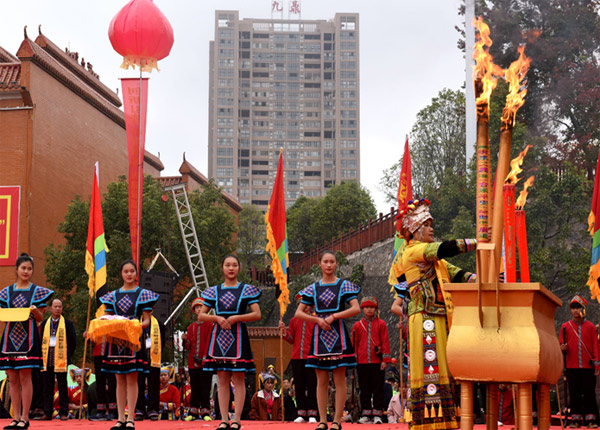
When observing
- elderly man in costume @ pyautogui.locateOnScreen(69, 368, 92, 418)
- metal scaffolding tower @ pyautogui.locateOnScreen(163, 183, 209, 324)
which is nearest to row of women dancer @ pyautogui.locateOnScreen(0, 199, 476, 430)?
elderly man in costume @ pyautogui.locateOnScreen(69, 368, 92, 418)

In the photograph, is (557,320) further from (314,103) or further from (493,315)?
(314,103)

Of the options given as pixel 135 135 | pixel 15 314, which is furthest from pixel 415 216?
pixel 135 135

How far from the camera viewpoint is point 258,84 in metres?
108

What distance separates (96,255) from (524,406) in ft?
29.6

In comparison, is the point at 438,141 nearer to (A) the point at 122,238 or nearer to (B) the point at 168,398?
(A) the point at 122,238

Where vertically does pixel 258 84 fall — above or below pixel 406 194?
above

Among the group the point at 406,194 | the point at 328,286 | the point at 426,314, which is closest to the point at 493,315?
the point at 426,314

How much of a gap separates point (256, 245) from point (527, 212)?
3246cm

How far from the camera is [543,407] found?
18.0 ft

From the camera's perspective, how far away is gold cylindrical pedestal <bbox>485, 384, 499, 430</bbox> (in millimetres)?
5410

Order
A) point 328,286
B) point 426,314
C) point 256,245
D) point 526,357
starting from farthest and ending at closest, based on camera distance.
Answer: point 256,245 → point 328,286 → point 426,314 → point 526,357

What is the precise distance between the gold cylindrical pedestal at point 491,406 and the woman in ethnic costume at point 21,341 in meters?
4.77

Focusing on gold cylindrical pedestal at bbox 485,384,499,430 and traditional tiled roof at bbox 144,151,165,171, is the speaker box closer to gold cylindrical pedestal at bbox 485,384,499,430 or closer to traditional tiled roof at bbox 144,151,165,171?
gold cylindrical pedestal at bbox 485,384,499,430

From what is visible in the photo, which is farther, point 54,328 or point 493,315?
point 54,328
